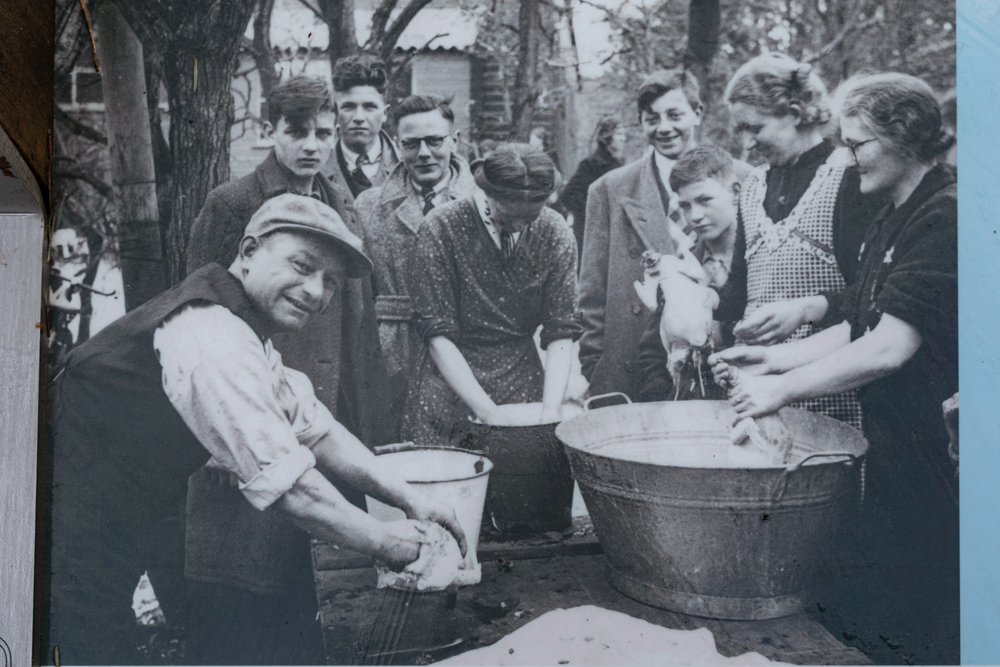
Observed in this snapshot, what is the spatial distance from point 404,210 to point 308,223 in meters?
0.44

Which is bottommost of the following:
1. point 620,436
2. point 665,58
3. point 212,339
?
point 620,436

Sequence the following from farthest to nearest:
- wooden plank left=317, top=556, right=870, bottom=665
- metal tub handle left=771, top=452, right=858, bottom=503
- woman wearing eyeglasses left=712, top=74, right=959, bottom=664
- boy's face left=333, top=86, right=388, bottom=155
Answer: boy's face left=333, top=86, right=388, bottom=155, woman wearing eyeglasses left=712, top=74, right=959, bottom=664, wooden plank left=317, top=556, right=870, bottom=665, metal tub handle left=771, top=452, right=858, bottom=503

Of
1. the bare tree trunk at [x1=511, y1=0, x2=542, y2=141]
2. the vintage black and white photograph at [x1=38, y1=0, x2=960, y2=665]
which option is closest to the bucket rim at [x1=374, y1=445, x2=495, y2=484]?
the vintage black and white photograph at [x1=38, y1=0, x2=960, y2=665]

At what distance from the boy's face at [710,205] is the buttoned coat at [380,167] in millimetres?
1351

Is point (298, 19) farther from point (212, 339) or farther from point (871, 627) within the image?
point (871, 627)

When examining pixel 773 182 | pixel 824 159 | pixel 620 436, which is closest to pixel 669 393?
pixel 620 436

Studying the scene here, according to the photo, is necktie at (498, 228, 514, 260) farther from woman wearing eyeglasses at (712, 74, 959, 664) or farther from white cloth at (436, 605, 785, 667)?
white cloth at (436, 605, 785, 667)

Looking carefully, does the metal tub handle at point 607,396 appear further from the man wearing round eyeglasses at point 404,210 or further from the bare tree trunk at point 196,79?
the bare tree trunk at point 196,79

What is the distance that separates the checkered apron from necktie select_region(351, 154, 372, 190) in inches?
69.0

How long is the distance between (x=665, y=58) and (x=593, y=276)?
109 centimetres

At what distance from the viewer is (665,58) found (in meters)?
3.55

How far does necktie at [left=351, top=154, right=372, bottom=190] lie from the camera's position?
11.5 ft

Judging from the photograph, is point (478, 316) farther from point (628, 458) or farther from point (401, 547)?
point (401, 547)

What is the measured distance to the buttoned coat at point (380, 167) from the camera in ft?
11.5
